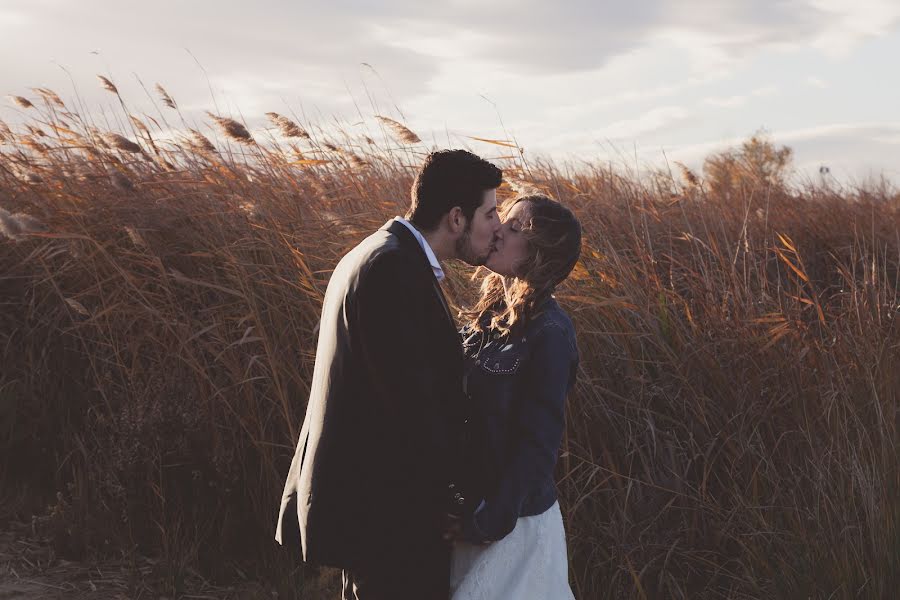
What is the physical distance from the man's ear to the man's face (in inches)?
0.6

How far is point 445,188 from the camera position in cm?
235

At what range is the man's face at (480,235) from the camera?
2.38 meters

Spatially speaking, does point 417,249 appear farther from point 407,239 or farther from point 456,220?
point 456,220

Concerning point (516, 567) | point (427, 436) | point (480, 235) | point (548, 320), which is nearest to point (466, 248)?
point (480, 235)

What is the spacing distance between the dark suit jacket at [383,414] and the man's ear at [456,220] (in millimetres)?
210

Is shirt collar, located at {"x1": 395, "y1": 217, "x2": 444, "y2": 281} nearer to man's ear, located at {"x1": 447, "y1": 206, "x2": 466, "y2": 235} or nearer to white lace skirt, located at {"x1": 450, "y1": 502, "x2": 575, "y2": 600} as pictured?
man's ear, located at {"x1": 447, "y1": 206, "x2": 466, "y2": 235}

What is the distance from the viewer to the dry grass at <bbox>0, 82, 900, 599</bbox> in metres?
3.17

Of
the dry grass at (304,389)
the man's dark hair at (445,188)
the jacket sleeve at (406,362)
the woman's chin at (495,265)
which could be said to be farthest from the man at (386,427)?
the dry grass at (304,389)

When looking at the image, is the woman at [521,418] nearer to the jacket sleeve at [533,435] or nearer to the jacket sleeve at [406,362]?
the jacket sleeve at [533,435]

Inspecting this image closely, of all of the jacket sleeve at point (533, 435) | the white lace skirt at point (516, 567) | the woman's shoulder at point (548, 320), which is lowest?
the white lace skirt at point (516, 567)

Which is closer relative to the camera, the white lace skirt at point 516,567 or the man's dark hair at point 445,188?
the white lace skirt at point 516,567

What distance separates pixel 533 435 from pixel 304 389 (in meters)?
1.96

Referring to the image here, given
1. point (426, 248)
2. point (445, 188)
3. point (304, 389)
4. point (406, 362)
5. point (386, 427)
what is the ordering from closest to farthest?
point (406, 362)
point (386, 427)
point (426, 248)
point (445, 188)
point (304, 389)

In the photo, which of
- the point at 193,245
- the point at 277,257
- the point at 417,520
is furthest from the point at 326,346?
the point at 193,245
